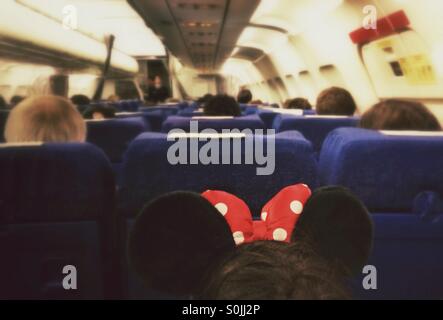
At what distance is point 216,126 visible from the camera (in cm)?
337

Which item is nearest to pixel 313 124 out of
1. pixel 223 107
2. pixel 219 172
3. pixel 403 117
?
pixel 223 107

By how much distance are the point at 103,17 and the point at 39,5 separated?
2.66 metres

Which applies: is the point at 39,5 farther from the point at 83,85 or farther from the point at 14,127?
the point at 83,85

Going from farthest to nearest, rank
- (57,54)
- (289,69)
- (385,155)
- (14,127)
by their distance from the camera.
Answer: (289,69) → (57,54) → (14,127) → (385,155)

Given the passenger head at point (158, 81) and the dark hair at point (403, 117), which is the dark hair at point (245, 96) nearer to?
the passenger head at point (158, 81)

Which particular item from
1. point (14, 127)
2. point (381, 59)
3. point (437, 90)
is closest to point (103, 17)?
point (381, 59)

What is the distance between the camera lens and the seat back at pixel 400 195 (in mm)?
1806

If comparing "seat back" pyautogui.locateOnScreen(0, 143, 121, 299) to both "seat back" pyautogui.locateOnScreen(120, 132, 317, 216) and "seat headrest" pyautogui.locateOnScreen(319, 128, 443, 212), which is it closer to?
"seat back" pyautogui.locateOnScreen(120, 132, 317, 216)

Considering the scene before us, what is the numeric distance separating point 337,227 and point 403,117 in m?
1.46

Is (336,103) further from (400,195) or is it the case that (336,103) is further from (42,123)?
(42,123)

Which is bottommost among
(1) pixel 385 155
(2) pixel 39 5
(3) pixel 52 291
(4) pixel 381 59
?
(3) pixel 52 291

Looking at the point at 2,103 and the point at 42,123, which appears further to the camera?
the point at 2,103

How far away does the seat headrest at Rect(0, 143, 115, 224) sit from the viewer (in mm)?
1772

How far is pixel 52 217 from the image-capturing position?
6.10ft
